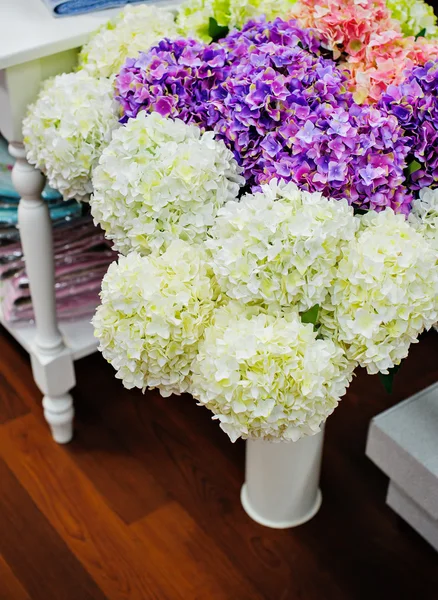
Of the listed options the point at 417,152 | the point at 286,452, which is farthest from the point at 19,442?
the point at 417,152

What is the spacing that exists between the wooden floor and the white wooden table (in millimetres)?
148

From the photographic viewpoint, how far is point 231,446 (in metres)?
1.58

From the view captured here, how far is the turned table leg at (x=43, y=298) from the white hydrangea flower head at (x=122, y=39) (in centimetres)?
19

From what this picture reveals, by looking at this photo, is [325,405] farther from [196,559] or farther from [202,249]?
[196,559]

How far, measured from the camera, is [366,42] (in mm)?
1081

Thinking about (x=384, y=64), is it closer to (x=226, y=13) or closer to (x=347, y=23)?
(x=347, y=23)

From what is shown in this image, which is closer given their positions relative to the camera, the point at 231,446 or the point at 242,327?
the point at 242,327

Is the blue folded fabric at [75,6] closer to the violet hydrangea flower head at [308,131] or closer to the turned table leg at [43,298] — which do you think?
the turned table leg at [43,298]

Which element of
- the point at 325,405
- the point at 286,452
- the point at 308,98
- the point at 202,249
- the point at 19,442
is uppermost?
the point at 308,98

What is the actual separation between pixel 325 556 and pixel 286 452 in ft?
0.81

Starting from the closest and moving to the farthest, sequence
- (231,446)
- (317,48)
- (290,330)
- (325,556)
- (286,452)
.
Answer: (290,330) < (317,48) < (286,452) < (325,556) < (231,446)

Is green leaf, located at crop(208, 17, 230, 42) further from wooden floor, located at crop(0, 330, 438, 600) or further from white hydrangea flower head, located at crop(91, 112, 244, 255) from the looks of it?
wooden floor, located at crop(0, 330, 438, 600)

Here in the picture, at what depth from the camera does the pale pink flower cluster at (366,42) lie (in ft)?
3.27

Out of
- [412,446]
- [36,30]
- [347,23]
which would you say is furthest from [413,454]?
[36,30]
